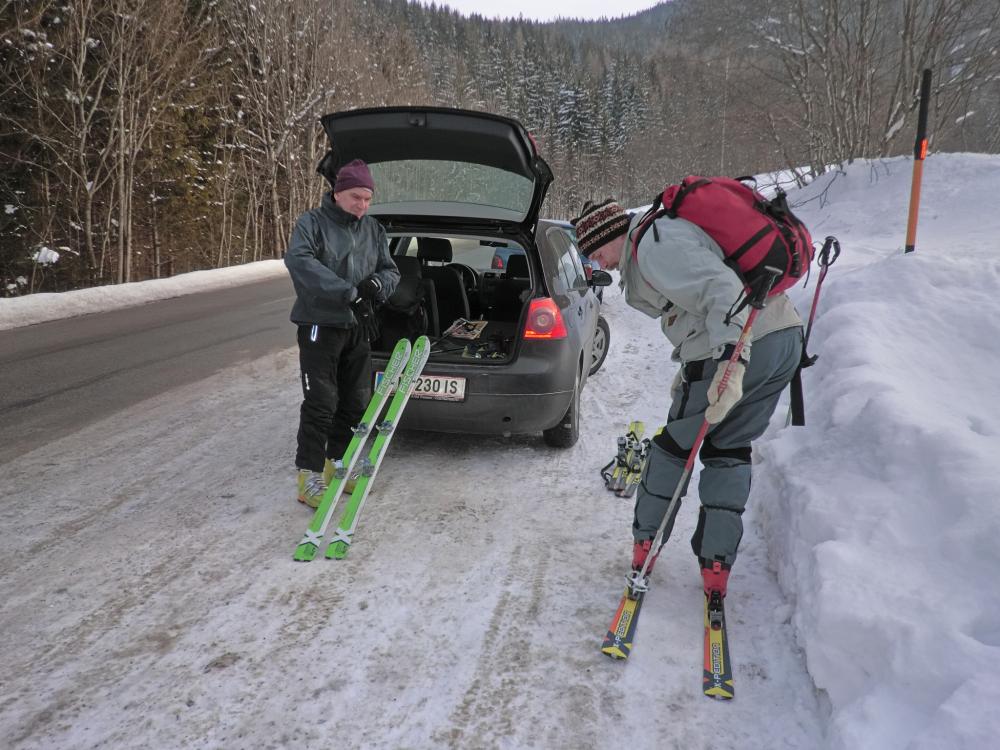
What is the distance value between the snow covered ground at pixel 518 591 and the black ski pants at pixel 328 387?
1.25 ft

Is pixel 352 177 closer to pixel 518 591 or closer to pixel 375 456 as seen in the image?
pixel 375 456

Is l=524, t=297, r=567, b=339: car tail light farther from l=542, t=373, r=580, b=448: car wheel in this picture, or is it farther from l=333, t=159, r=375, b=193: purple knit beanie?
l=333, t=159, r=375, b=193: purple knit beanie

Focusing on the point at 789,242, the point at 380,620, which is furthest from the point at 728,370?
the point at 380,620

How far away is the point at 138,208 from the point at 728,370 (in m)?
20.6

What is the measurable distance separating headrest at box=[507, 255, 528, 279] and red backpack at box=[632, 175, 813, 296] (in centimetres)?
343

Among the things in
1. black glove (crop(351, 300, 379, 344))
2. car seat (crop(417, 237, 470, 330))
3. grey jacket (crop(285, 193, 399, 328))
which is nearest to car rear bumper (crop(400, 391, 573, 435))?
black glove (crop(351, 300, 379, 344))

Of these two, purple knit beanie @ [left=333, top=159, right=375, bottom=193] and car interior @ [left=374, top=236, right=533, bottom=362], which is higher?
purple knit beanie @ [left=333, top=159, right=375, bottom=193]

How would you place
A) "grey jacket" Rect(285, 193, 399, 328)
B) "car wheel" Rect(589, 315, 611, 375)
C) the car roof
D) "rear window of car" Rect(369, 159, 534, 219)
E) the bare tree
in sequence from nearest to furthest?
"grey jacket" Rect(285, 193, 399, 328)
the car roof
"rear window of car" Rect(369, 159, 534, 219)
"car wheel" Rect(589, 315, 611, 375)
the bare tree

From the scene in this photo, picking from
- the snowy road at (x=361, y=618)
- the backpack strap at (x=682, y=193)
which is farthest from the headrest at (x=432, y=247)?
the backpack strap at (x=682, y=193)

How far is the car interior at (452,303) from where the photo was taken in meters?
4.77

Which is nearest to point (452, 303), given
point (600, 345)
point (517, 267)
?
point (517, 267)

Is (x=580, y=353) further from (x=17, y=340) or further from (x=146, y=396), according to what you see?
(x=17, y=340)

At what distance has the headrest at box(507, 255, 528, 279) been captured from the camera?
5.92 metres

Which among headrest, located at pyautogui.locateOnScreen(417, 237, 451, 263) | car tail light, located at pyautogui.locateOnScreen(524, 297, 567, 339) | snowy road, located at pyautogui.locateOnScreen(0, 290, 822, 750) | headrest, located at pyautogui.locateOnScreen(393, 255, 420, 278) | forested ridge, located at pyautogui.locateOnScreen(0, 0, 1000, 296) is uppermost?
forested ridge, located at pyautogui.locateOnScreen(0, 0, 1000, 296)
